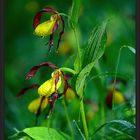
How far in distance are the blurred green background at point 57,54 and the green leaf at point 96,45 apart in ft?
0.87

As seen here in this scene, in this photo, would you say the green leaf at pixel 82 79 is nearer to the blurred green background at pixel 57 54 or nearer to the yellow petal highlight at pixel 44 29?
the yellow petal highlight at pixel 44 29

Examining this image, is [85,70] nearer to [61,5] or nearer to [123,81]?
[123,81]

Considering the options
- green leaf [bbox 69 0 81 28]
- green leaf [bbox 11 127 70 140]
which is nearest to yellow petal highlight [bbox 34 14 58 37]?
green leaf [bbox 69 0 81 28]

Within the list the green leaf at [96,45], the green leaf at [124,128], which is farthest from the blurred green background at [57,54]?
the green leaf at [96,45]

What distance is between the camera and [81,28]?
2646mm

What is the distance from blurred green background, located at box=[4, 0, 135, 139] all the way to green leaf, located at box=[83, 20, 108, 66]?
0.87 feet

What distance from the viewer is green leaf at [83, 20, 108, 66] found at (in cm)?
124

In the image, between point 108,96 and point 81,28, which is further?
point 81,28

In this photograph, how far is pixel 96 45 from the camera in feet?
4.13

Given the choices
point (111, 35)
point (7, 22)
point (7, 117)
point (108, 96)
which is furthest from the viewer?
point (7, 22)

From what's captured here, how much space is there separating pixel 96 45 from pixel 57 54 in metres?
1.23

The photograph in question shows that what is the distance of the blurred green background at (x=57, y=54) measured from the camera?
1.78m

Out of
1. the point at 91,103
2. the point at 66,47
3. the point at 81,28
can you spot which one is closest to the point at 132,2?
the point at 81,28

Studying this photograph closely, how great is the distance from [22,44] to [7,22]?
174 mm
